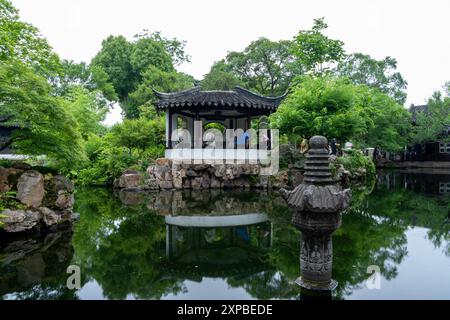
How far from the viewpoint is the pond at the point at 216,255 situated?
15.1 ft

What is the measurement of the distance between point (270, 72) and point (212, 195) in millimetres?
21144

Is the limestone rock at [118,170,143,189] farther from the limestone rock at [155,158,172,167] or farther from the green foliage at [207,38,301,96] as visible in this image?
the green foliage at [207,38,301,96]

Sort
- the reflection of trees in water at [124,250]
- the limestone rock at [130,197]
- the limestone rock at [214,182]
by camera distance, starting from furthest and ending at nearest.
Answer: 1. the limestone rock at [214,182]
2. the limestone rock at [130,197]
3. the reflection of trees in water at [124,250]

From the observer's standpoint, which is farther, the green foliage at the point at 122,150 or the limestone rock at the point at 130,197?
the green foliage at the point at 122,150

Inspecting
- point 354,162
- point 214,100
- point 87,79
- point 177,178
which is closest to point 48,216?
point 177,178

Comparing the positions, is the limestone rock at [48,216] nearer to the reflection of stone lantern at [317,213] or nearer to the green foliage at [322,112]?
the reflection of stone lantern at [317,213]

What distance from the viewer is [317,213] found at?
14.3 ft

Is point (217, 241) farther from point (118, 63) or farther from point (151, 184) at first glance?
point (118, 63)

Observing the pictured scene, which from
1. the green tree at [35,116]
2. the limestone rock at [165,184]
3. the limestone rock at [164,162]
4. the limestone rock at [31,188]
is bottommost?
the limestone rock at [165,184]

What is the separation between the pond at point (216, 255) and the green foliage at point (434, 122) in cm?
2245

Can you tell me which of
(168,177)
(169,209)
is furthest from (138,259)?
(168,177)

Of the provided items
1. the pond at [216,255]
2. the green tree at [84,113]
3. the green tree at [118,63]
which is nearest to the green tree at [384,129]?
the pond at [216,255]

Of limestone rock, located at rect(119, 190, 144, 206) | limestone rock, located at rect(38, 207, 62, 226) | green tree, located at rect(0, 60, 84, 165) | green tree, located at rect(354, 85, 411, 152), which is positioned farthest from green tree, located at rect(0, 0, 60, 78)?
green tree, located at rect(354, 85, 411, 152)

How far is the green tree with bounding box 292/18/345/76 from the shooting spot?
24281 millimetres
